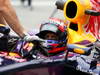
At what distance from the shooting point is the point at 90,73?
15.6 ft

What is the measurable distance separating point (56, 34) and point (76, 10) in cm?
38

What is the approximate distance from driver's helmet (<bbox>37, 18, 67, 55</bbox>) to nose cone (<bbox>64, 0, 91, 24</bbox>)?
0.17 m

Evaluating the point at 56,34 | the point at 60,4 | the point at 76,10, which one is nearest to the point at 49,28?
the point at 56,34

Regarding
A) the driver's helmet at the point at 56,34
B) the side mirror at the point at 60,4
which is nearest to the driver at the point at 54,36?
the driver's helmet at the point at 56,34

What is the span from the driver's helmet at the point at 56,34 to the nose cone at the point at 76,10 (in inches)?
6.6

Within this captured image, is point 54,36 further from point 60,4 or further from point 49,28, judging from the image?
point 60,4

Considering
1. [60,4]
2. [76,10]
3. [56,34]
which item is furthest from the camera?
[60,4]

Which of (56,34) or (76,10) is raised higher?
(76,10)

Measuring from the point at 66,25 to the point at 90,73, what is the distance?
0.88m

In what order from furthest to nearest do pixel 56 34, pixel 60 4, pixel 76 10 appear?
pixel 60 4 → pixel 76 10 → pixel 56 34

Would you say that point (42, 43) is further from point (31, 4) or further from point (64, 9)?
point (31, 4)

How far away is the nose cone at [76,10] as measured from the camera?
518 cm

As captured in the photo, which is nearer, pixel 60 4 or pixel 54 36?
pixel 54 36

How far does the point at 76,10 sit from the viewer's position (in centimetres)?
522
